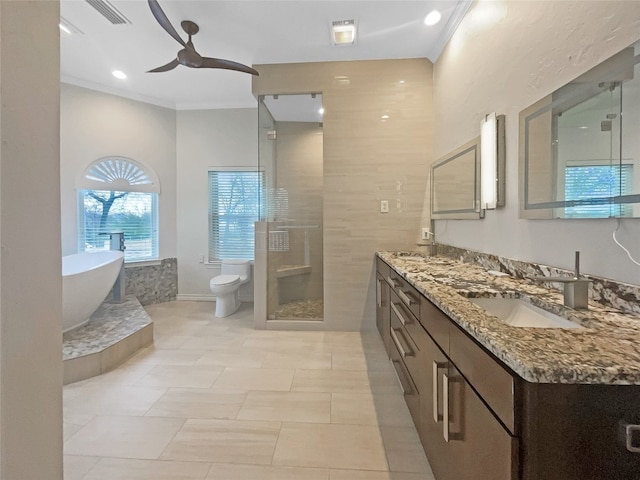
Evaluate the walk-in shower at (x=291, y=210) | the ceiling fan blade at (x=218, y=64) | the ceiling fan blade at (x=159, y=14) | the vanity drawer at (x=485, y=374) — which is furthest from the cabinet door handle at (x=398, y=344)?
the ceiling fan blade at (x=159, y=14)

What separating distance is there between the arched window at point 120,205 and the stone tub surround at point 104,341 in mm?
1092

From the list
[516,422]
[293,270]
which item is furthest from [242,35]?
[516,422]

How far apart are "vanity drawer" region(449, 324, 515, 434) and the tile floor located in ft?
2.83

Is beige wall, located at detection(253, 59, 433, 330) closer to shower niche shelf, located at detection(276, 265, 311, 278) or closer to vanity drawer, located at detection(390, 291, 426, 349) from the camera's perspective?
shower niche shelf, located at detection(276, 265, 311, 278)

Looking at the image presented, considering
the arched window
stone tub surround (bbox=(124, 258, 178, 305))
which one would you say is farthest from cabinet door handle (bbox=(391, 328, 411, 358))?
the arched window

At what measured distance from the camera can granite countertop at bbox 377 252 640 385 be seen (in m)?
0.66

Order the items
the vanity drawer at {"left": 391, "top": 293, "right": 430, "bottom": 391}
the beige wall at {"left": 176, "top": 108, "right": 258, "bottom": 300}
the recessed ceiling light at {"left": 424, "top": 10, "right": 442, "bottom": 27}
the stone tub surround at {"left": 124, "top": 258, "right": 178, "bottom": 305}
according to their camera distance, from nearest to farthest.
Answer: the vanity drawer at {"left": 391, "top": 293, "right": 430, "bottom": 391}, the recessed ceiling light at {"left": 424, "top": 10, "right": 442, "bottom": 27}, the stone tub surround at {"left": 124, "top": 258, "right": 178, "bottom": 305}, the beige wall at {"left": 176, "top": 108, "right": 258, "bottom": 300}

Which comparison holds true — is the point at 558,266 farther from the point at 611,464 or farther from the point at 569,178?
the point at 611,464

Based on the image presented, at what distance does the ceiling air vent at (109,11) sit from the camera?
8.09 feet

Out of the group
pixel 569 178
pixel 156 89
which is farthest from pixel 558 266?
pixel 156 89

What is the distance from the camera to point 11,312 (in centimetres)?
65

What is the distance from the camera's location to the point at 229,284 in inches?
156

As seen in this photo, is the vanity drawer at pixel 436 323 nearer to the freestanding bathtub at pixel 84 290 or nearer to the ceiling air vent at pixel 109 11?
the freestanding bathtub at pixel 84 290

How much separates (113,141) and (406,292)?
14.3 feet
